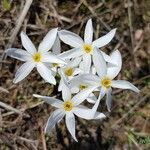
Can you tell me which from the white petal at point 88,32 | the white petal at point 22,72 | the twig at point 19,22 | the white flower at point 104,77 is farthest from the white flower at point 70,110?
the twig at point 19,22

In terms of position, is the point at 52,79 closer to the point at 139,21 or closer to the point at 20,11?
the point at 20,11

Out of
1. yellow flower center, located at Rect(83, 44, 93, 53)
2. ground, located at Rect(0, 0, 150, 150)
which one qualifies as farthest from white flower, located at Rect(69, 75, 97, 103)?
ground, located at Rect(0, 0, 150, 150)

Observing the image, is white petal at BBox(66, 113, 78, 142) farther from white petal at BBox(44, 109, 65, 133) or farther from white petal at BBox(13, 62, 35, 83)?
white petal at BBox(13, 62, 35, 83)

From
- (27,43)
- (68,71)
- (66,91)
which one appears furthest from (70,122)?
(27,43)

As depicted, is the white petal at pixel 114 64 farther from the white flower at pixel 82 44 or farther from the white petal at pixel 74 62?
the white petal at pixel 74 62

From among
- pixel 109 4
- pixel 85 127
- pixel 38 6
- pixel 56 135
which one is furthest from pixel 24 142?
pixel 109 4

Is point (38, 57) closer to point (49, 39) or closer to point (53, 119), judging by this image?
point (49, 39)
